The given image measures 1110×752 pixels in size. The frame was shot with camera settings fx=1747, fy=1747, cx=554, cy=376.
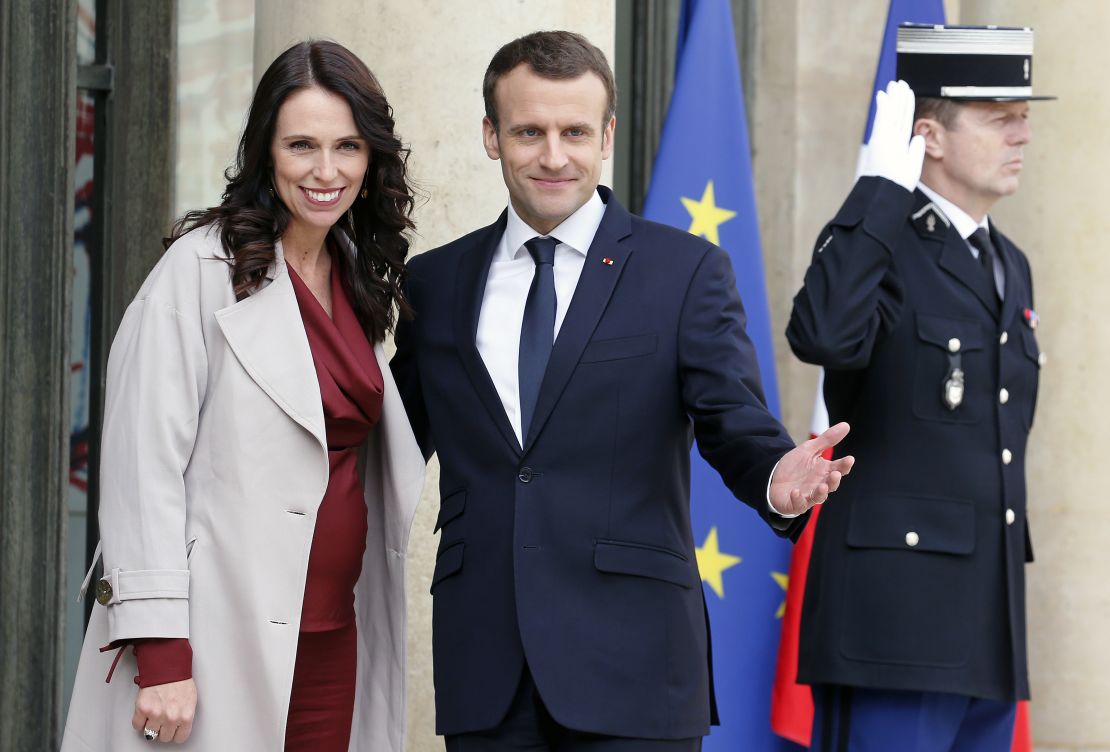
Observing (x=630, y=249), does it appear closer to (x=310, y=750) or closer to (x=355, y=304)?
(x=355, y=304)

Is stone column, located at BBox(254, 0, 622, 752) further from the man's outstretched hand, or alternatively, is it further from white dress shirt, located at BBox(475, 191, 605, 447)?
the man's outstretched hand

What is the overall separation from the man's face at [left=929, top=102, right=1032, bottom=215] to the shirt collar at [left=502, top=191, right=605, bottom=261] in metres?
1.25

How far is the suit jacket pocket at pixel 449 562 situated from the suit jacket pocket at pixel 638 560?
26 cm

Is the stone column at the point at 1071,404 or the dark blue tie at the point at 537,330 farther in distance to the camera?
the stone column at the point at 1071,404

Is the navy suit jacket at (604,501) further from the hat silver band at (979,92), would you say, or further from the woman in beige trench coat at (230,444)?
the hat silver band at (979,92)

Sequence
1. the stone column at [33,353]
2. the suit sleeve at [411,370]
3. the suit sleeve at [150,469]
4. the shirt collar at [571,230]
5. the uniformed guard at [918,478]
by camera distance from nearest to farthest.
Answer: the suit sleeve at [150,469], the shirt collar at [571,230], the suit sleeve at [411,370], the uniformed guard at [918,478], the stone column at [33,353]

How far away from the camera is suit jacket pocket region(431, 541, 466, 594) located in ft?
10.5

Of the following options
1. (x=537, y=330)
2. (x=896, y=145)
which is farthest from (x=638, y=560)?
(x=896, y=145)

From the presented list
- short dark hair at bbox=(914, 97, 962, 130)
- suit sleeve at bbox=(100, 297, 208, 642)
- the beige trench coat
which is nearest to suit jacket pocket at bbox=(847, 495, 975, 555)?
short dark hair at bbox=(914, 97, 962, 130)

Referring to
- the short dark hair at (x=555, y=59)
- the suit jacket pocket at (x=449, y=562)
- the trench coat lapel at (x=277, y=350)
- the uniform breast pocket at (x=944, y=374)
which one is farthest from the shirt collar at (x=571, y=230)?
the uniform breast pocket at (x=944, y=374)

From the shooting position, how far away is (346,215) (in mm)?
3529

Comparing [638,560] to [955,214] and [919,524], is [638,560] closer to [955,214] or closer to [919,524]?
[919,524]

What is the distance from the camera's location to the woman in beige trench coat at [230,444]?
3025mm

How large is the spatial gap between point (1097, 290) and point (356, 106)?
132 inches
